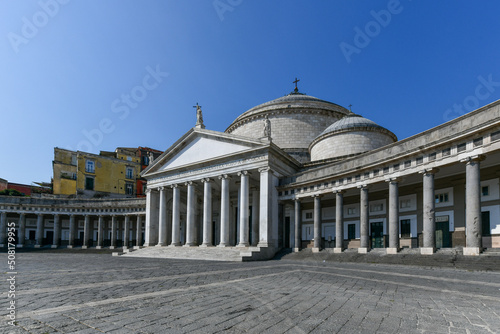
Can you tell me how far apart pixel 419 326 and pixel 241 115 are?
42.4 metres

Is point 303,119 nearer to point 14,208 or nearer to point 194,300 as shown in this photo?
point 194,300

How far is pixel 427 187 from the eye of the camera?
734 inches

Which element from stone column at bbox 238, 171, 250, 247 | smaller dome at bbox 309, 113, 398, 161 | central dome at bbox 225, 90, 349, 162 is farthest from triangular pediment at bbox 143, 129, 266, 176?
central dome at bbox 225, 90, 349, 162

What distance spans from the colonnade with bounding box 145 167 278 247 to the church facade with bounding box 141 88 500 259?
110 millimetres

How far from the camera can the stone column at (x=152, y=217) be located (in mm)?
37469

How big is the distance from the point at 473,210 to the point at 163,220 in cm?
2948

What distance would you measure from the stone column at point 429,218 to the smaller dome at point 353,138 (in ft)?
45.3

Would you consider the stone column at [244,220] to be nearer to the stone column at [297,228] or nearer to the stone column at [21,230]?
the stone column at [297,228]

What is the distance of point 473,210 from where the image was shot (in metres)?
15.7

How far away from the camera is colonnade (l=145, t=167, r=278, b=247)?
27.7 metres

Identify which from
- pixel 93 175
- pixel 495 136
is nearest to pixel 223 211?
pixel 495 136

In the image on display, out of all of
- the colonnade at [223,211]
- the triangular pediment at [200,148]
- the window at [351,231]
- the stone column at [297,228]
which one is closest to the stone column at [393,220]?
the window at [351,231]

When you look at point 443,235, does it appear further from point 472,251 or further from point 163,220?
point 163,220

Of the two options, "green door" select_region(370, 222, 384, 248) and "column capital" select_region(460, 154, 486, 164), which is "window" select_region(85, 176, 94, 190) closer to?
"green door" select_region(370, 222, 384, 248)
